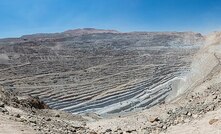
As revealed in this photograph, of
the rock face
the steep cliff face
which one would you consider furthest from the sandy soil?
the rock face

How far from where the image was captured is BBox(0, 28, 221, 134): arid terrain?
1214cm

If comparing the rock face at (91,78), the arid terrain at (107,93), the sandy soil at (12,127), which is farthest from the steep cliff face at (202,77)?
the sandy soil at (12,127)

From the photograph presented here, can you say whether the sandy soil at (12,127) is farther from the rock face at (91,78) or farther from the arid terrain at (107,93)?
the rock face at (91,78)

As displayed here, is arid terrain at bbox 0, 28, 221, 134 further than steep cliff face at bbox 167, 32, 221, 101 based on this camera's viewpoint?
No

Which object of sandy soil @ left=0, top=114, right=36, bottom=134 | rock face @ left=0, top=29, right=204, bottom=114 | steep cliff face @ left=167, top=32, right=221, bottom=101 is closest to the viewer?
sandy soil @ left=0, top=114, right=36, bottom=134

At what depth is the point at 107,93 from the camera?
33031mm

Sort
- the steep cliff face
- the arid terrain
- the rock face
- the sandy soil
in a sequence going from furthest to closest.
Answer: the rock face < the steep cliff face < the arid terrain < the sandy soil

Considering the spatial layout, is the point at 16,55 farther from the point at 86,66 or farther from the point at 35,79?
the point at 35,79

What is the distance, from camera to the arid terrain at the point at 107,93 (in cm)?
1214

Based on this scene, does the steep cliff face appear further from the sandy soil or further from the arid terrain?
the sandy soil

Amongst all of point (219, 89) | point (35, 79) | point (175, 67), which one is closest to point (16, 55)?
point (35, 79)

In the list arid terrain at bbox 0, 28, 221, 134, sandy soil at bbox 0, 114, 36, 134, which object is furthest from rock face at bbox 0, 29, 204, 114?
sandy soil at bbox 0, 114, 36, 134

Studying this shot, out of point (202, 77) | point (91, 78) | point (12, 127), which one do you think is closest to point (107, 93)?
point (202, 77)

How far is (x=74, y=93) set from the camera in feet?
111
